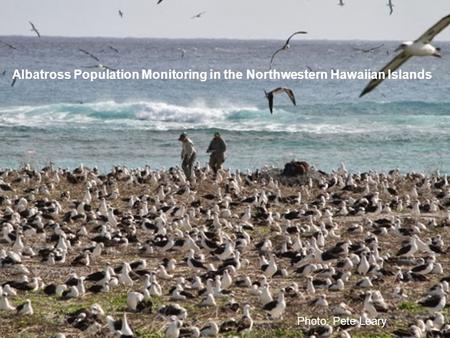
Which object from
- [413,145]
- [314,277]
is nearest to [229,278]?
[314,277]

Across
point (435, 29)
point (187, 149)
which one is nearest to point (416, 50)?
point (435, 29)

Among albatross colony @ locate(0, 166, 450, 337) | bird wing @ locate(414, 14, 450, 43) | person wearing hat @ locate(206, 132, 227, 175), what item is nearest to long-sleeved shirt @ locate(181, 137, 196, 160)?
albatross colony @ locate(0, 166, 450, 337)

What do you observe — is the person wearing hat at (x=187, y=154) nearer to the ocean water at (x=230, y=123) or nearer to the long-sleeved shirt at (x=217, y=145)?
the long-sleeved shirt at (x=217, y=145)

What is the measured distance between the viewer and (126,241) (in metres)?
18.9

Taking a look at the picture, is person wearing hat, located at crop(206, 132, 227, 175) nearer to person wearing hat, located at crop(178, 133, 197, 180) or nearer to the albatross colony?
person wearing hat, located at crop(178, 133, 197, 180)

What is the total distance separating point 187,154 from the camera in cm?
2788

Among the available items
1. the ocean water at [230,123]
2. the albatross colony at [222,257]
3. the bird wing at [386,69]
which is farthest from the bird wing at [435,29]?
the ocean water at [230,123]

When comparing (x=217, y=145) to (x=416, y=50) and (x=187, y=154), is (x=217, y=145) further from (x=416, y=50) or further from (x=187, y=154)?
(x=416, y=50)

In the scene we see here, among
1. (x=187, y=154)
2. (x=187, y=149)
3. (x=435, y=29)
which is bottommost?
(x=187, y=154)

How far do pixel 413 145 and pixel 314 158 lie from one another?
6.31m

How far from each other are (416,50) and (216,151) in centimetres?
2017

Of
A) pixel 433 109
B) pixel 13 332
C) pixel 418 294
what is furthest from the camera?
pixel 433 109

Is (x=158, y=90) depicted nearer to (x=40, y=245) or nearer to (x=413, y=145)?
(x=413, y=145)

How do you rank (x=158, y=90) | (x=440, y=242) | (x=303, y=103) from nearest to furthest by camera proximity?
(x=440, y=242)
(x=303, y=103)
(x=158, y=90)
